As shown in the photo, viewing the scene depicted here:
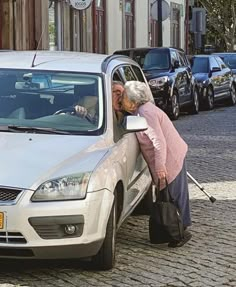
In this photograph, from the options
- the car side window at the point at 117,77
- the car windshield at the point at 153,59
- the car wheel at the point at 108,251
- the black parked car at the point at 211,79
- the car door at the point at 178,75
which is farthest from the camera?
the black parked car at the point at 211,79

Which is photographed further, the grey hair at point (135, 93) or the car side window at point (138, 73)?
the car side window at point (138, 73)

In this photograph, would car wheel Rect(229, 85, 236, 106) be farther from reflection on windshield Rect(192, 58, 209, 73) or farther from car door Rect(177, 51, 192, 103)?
car door Rect(177, 51, 192, 103)

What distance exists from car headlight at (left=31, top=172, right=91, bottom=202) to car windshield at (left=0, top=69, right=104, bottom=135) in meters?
0.82

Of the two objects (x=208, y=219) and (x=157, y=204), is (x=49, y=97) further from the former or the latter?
(x=208, y=219)

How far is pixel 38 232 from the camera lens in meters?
5.54

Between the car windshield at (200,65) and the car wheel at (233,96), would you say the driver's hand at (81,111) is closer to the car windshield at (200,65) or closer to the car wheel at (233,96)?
the car windshield at (200,65)

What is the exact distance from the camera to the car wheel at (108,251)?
19.5 feet

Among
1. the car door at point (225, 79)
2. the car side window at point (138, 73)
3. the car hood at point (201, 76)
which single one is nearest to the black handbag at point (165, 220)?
the car side window at point (138, 73)

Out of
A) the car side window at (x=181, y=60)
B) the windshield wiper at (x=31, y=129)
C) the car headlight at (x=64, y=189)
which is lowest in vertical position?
the car headlight at (x=64, y=189)

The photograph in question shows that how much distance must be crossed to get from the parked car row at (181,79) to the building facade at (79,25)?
2768mm

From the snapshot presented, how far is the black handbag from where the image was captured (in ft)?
21.8

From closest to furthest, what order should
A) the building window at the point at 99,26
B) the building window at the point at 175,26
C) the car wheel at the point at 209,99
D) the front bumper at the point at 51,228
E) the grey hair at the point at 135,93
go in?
1. the front bumper at the point at 51,228
2. the grey hair at the point at 135,93
3. the car wheel at the point at 209,99
4. the building window at the point at 99,26
5. the building window at the point at 175,26

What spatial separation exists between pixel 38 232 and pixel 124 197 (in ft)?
3.94

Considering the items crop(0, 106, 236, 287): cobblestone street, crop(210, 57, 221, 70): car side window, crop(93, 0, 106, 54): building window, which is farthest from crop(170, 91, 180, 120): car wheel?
crop(93, 0, 106, 54): building window
